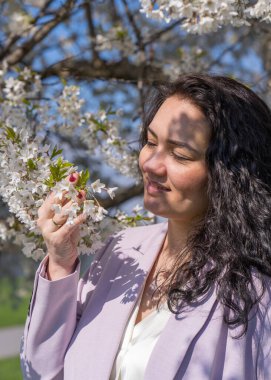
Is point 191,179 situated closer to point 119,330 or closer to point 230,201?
point 230,201

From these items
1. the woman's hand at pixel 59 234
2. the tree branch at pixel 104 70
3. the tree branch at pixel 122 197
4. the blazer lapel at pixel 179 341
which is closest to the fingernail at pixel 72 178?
the woman's hand at pixel 59 234

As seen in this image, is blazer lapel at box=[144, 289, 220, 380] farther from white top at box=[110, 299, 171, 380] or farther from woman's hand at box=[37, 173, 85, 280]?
woman's hand at box=[37, 173, 85, 280]

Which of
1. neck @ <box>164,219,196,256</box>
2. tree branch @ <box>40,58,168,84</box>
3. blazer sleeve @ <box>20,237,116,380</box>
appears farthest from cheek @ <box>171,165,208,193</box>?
tree branch @ <box>40,58,168,84</box>

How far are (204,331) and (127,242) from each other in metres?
0.45

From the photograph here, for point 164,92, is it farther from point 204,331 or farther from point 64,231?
point 204,331

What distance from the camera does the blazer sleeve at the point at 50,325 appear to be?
1.90 metres

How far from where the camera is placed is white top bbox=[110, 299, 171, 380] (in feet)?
5.89

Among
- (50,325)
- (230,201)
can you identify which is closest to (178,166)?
(230,201)

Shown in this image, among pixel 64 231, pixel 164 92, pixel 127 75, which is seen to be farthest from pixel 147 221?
pixel 127 75

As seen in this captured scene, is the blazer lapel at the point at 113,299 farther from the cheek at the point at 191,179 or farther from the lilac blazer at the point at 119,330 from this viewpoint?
the cheek at the point at 191,179

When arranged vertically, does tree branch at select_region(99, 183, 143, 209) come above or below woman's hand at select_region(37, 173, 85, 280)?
above

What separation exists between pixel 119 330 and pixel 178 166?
0.48 meters

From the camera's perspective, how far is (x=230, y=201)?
6.31 feet

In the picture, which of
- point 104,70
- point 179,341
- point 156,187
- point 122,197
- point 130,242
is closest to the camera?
point 179,341
